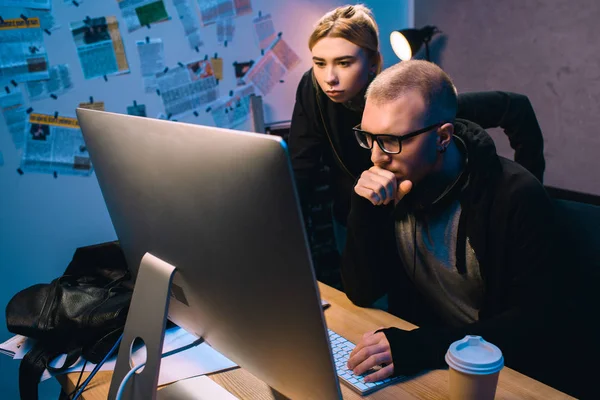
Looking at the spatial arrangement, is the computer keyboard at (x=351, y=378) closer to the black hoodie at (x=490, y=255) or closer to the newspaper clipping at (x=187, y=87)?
the black hoodie at (x=490, y=255)

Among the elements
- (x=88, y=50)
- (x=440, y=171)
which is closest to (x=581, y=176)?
(x=440, y=171)

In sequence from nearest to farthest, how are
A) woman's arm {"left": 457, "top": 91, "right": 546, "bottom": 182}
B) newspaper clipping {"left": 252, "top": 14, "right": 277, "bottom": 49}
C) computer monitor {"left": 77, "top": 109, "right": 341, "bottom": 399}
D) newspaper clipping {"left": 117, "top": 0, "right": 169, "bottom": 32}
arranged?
1. computer monitor {"left": 77, "top": 109, "right": 341, "bottom": 399}
2. woman's arm {"left": 457, "top": 91, "right": 546, "bottom": 182}
3. newspaper clipping {"left": 117, "top": 0, "right": 169, "bottom": 32}
4. newspaper clipping {"left": 252, "top": 14, "right": 277, "bottom": 49}

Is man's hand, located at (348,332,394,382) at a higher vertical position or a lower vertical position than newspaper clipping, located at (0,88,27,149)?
lower

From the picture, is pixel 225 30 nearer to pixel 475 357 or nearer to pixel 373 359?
pixel 373 359

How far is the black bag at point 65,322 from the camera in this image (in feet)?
3.42

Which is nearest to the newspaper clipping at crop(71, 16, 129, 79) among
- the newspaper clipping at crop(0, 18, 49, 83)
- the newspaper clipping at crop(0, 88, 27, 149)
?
the newspaper clipping at crop(0, 18, 49, 83)

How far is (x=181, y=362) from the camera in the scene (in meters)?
1.00

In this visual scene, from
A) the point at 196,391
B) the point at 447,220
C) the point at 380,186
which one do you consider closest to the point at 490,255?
the point at 447,220

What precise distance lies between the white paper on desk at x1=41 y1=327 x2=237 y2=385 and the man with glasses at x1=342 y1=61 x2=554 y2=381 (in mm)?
275

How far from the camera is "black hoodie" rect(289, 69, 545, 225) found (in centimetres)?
173

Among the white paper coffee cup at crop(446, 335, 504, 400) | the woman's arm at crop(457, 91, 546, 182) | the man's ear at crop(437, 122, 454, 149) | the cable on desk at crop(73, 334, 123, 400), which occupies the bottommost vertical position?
the cable on desk at crop(73, 334, 123, 400)

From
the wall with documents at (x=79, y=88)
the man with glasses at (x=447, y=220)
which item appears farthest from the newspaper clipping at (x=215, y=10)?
the man with glasses at (x=447, y=220)

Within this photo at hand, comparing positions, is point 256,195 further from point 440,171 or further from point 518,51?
point 518,51

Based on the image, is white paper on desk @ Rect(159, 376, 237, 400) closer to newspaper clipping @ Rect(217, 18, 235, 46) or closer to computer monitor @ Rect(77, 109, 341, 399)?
computer monitor @ Rect(77, 109, 341, 399)
